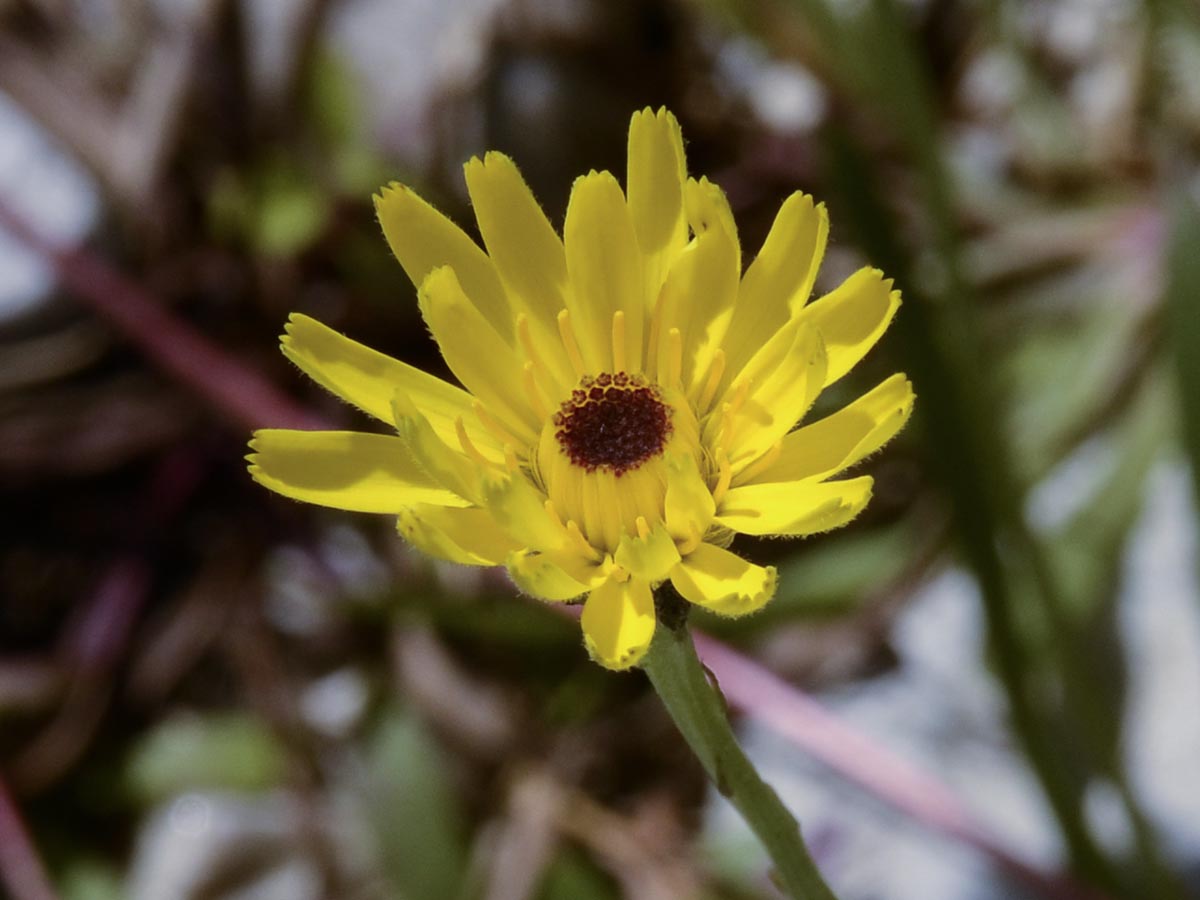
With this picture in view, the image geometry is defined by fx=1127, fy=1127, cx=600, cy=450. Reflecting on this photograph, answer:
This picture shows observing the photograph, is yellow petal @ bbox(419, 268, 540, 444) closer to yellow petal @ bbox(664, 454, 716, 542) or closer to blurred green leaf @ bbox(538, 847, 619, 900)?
yellow petal @ bbox(664, 454, 716, 542)

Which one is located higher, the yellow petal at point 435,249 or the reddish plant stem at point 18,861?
the yellow petal at point 435,249

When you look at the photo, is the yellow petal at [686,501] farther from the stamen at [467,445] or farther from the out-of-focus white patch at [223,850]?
the out-of-focus white patch at [223,850]

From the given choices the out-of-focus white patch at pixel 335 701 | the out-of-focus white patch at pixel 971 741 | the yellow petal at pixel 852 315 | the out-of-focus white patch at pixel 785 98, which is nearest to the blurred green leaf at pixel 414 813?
the out-of-focus white patch at pixel 335 701

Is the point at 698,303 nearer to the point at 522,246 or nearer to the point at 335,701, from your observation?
the point at 522,246

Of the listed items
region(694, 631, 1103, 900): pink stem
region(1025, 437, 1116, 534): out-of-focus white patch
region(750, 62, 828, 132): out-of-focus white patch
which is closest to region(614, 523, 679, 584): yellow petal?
region(694, 631, 1103, 900): pink stem

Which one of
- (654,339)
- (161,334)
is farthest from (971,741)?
(161,334)
